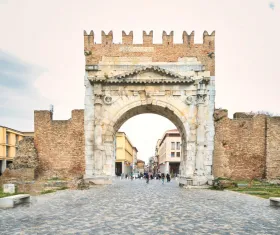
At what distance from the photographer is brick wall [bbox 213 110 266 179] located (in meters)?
19.5

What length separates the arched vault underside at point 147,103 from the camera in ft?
61.9

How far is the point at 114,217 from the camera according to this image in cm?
736

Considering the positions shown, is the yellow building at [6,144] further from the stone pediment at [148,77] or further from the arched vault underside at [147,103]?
the stone pediment at [148,77]

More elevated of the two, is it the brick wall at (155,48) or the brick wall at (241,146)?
the brick wall at (155,48)

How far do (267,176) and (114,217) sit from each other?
14.9 meters

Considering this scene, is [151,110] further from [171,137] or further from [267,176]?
[171,137]

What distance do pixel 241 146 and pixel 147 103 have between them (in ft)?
20.9

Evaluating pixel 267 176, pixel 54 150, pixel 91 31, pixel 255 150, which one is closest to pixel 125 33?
pixel 91 31

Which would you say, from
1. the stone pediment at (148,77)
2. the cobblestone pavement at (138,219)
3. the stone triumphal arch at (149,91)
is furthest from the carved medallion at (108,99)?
the cobblestone pavement at (138,219)

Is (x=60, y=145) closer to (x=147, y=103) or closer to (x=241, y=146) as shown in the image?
(x=147, y=103)

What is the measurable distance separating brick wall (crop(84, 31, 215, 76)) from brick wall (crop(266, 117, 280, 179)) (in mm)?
5627

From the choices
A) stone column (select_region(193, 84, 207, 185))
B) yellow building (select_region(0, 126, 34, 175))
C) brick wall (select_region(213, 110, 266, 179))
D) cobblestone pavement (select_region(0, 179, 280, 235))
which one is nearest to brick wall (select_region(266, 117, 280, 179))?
brick wall (select_region(213, 110, 266, 179))

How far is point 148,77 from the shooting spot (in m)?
19.2

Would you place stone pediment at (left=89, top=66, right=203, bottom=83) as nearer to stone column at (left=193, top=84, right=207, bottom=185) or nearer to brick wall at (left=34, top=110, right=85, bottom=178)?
stone column at (left=193, top=84, right=207, bottom=185)
